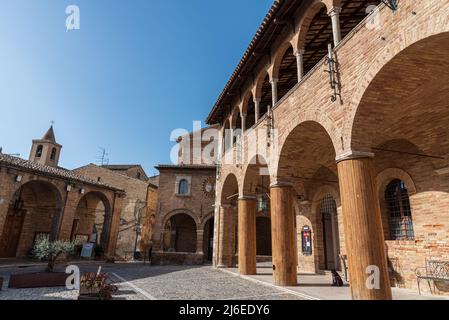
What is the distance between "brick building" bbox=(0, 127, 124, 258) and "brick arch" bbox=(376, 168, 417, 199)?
18.2 m

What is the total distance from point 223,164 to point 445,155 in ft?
36.1

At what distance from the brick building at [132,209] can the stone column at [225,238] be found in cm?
1364

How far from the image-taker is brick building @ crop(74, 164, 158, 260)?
90.2 feet

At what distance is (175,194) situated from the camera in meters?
22.7

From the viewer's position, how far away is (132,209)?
2834cm

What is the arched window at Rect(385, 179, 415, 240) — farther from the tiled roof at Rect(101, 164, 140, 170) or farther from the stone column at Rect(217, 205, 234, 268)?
the tiled roof at Rect(101, 164, 140, 170)

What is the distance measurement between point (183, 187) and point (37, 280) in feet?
48.5

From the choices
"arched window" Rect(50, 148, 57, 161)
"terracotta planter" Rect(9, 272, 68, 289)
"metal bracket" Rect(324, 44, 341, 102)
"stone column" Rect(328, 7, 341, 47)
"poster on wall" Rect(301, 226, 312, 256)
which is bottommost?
"terracotta planter" Rect(9, 272, 68, 289)

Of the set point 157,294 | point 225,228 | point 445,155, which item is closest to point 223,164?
point 225,228

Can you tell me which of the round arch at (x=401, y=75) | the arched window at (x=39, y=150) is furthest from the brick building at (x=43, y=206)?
the arched window at (x=39, y=150)

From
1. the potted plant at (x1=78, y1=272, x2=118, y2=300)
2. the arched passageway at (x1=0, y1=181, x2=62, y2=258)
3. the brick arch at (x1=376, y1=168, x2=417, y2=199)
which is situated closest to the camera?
the potted plant at (x1=78, y1=272, x2=118, y2=300)

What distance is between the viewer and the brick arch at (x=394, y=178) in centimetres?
886

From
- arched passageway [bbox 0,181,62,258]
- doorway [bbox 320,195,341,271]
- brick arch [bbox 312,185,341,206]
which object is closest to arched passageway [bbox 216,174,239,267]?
brick arch [bbox 312,185,341,206]

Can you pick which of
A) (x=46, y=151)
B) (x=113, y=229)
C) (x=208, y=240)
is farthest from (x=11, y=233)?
(x=46, y=151)
